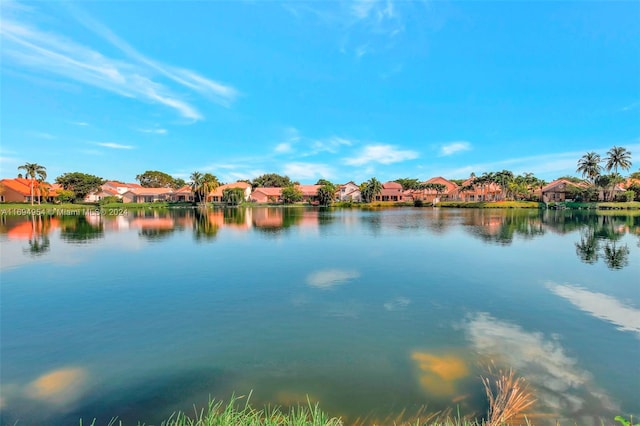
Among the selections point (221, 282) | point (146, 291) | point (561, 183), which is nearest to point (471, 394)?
point (221, 282)

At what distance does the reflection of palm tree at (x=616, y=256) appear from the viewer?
16.9 metres

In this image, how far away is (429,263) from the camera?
Result: 17.2m

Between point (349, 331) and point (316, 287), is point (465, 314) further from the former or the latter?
point (316, 287)

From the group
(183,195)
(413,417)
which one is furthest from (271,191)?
(413,417)

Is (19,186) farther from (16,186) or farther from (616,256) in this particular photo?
(616,256)

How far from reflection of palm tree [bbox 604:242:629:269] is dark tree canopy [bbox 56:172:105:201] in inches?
3956

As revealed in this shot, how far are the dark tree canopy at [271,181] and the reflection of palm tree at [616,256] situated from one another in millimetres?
96810

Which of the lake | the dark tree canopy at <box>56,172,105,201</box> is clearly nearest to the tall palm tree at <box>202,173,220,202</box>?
the dark tree canopy at <box>56,172,105,201</box>

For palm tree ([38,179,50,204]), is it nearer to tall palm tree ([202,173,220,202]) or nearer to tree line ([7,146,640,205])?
tree line ([7,146,640,205])

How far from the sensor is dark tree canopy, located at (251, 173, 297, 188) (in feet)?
371

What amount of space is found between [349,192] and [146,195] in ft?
207

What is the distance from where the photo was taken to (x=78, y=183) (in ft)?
270

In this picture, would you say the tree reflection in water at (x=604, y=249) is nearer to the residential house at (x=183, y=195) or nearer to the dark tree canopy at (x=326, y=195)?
the dark tree canopy at (x=326, y=195)

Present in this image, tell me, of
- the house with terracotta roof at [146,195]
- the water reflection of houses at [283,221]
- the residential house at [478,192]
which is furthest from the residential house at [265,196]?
the residential house at [478,192]
